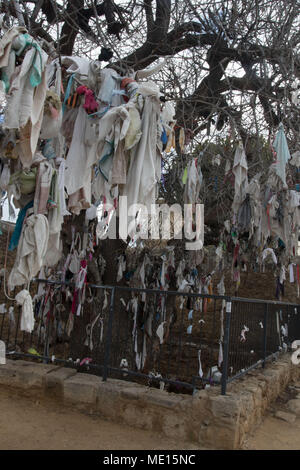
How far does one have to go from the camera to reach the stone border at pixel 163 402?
3.35m

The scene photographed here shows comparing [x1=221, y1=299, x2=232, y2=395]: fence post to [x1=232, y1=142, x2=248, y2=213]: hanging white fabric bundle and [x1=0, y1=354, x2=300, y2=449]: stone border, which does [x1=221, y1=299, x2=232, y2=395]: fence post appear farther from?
[x1=232, y1=142, x2=248, y2=213]: hanging white fabric bundle

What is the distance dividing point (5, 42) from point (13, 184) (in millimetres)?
1068

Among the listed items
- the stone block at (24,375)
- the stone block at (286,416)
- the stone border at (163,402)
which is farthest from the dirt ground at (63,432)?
the stone block at (286,416)

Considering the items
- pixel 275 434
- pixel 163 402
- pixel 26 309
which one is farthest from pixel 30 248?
pixel 275 434

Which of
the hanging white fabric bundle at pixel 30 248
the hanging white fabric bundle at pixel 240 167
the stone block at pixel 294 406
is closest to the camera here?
the hanging white fabric bundle at pixel 30 248

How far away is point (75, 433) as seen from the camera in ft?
11.5

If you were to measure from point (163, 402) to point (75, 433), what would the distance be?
844 millimetres

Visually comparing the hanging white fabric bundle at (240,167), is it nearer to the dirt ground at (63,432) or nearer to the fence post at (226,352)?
the fence post at (226,352)

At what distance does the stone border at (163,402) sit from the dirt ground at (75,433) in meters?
0.10

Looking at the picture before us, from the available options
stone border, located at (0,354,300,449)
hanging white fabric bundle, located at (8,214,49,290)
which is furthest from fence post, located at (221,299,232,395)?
hanging white fabric bundle, located at (8,214,49,290)

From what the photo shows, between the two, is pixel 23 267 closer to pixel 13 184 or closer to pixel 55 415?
pixel 13 184

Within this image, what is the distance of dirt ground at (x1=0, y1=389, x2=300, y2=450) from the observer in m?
3.30

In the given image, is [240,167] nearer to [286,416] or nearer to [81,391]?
[286,416]
